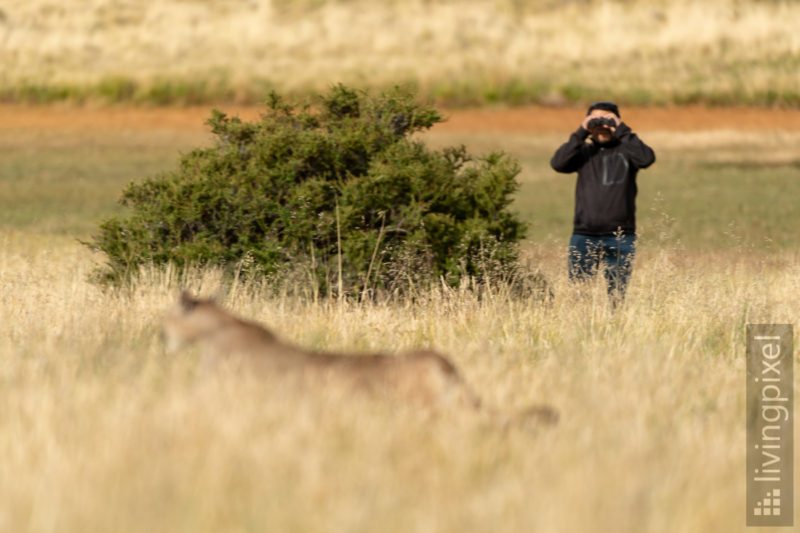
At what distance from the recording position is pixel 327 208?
10727 millimetres

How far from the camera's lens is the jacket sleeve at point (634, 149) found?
10023 mm

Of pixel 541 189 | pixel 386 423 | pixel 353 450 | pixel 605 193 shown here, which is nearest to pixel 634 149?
pixel 605 193

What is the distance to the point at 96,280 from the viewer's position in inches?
438

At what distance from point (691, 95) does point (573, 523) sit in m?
44.0

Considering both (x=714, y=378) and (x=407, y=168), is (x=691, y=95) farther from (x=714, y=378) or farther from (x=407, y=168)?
(x=714, y=378)

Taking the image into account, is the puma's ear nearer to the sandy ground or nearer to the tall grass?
the sandy ground

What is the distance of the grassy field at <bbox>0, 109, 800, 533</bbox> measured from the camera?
420 cm

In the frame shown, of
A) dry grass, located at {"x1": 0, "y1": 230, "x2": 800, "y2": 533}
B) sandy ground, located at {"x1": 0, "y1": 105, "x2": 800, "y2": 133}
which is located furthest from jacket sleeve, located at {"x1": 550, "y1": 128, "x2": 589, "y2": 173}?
sandy ground, located at {"x1": 0, "y1": 105, "x2": 800, "y2": 133}

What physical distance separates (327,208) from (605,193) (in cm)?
261

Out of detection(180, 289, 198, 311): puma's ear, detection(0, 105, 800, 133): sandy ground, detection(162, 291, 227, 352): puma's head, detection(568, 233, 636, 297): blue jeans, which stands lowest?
detection(162, 291, 227, 352): puma's head

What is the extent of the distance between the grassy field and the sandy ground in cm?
2915

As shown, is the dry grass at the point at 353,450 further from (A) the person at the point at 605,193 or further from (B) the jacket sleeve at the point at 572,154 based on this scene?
(B) the jacket sleeve at the point at 572,154

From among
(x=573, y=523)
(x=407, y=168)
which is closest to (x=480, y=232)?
(x=407, y=168)

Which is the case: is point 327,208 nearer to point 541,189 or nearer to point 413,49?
point 541,189
